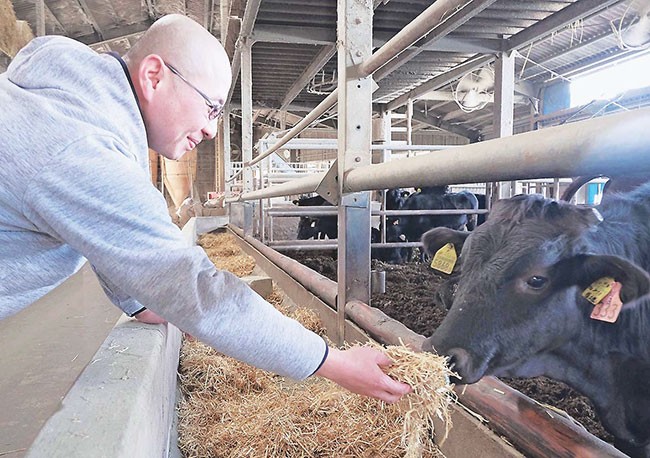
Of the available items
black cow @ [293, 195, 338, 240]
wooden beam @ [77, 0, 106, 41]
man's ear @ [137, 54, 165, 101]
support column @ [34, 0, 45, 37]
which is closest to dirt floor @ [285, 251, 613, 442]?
black cow @ [293, 195, 338, 240]

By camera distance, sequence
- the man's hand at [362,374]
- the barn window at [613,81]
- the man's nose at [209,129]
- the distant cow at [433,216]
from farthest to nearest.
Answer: the barn window at [613,81] < the distant cow at [433,216] < the man's nose at [209,129] < the man's hand at [362,374]

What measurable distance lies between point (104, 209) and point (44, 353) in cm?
324

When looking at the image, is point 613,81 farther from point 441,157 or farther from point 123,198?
point 123,198

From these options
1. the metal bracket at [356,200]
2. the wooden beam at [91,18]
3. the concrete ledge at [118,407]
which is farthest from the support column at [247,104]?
the concrete ledge at [118,407]

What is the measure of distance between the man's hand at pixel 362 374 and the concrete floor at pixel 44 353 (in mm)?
1245

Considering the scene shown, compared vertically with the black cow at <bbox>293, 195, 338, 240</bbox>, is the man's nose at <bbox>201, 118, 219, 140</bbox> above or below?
above

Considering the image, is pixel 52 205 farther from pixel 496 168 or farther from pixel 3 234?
pixel 496 168

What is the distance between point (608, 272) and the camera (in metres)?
1.41

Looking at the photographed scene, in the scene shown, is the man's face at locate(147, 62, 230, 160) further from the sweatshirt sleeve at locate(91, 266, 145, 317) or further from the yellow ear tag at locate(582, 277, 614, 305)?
the yellow ear tag at locate(582, 277, 614, 305)

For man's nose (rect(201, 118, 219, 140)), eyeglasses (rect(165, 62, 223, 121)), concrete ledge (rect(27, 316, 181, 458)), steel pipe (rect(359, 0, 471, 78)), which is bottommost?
concrete ledge (rect(27, 316, 181, 458))

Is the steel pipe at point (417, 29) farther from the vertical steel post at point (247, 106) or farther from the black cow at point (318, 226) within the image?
the black cow at point (318, 226)

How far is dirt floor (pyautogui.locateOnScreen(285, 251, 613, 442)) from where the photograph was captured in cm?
204

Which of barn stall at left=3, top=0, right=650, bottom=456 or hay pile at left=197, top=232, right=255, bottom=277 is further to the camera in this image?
hay pile at left=197, top=232, right=255, bottom=277

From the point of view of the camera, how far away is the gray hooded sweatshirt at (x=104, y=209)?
90cm
